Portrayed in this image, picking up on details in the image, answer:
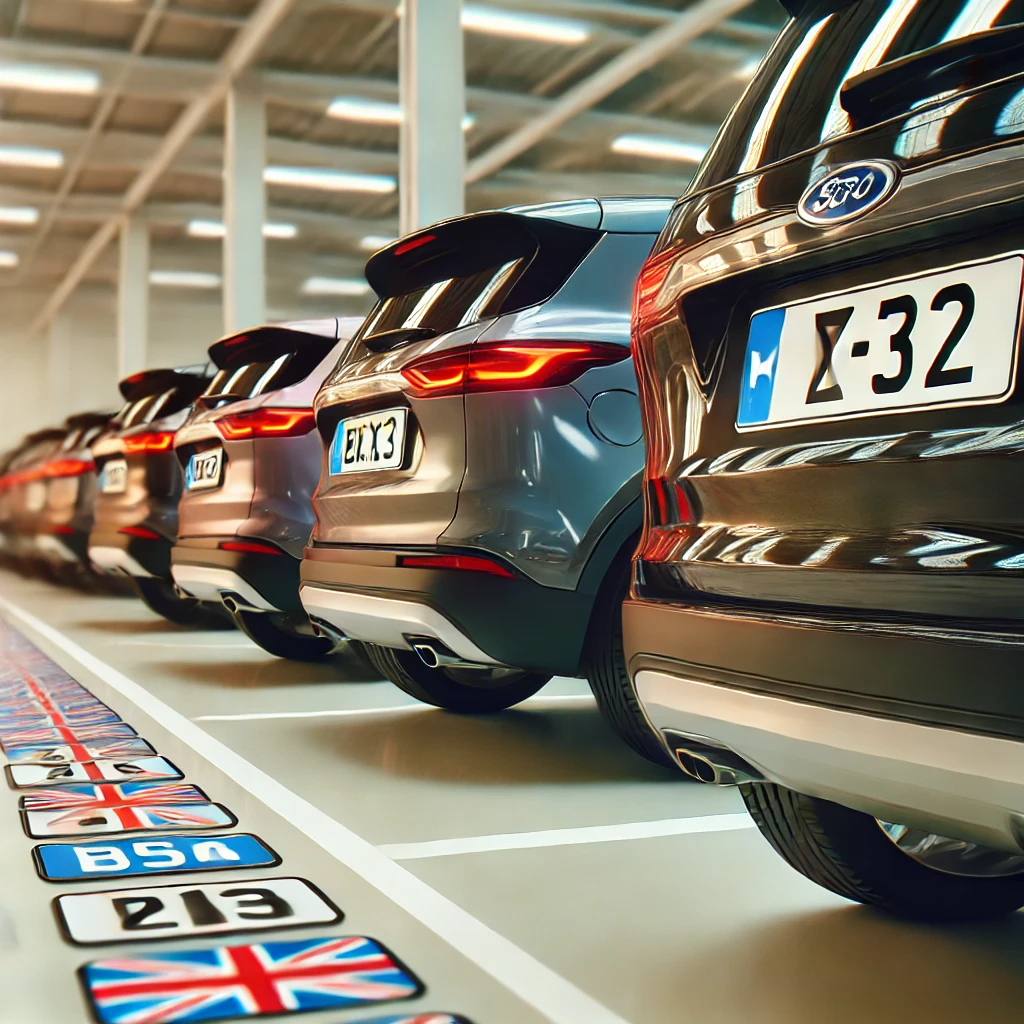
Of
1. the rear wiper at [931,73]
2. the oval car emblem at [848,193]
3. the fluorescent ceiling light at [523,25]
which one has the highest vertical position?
the fluorescent ceiling light at [523,25]

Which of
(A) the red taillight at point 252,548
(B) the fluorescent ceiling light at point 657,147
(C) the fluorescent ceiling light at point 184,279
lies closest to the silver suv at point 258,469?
(A) the red taillight at point 252,548

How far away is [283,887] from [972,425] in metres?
1.59

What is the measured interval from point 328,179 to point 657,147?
17.1ft

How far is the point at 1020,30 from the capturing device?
1594 mm

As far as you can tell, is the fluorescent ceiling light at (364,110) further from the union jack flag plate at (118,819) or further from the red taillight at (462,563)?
the union jack flag plate at (118,819)

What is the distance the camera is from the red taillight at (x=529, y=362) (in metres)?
3.22

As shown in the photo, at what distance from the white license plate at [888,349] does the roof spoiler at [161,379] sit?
19.1 feet

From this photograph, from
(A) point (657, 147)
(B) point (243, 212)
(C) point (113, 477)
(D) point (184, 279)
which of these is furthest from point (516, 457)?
(D) point (184, 279)

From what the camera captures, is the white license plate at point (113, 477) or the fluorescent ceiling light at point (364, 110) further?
the fluorescent ceiling light at point (364, 110)

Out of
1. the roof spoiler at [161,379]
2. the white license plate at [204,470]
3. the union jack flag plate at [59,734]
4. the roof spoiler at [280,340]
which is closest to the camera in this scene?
the union jack flag plate at [59,734]

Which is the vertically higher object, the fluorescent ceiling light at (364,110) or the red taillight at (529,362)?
the fluorescent ceiling light at (364,110)

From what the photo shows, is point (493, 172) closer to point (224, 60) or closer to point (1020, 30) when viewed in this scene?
point (224, 60)

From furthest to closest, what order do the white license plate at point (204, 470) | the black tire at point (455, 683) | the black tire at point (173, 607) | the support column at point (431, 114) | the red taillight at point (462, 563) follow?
the support column at point (431, 114)
the black tire at point (173, 607)
the white license plate at point (204, 470)
the black tire at point (455, 683)
the red taillight at point (462, 563)

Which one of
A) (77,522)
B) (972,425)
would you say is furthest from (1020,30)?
(77,522)
